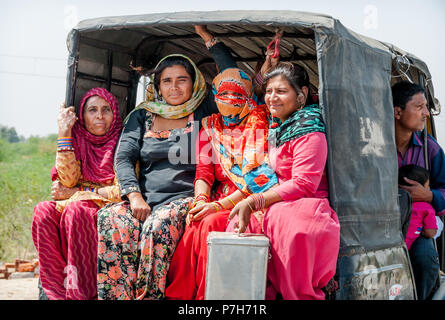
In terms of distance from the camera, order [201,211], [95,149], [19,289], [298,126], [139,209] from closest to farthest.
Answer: [298,126] < [201,211] < [139,209] < [95,149] < [19,289]

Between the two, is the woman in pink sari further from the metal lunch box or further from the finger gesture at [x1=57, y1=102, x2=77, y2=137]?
the metal lunch box

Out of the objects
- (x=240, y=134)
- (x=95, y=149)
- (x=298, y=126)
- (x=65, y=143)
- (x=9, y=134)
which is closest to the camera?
(x=298, y=126)

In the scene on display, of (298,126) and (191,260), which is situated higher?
(298,126)

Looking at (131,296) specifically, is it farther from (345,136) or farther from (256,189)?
(345,136)

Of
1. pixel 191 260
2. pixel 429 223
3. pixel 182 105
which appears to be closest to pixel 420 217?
pixel 429 223

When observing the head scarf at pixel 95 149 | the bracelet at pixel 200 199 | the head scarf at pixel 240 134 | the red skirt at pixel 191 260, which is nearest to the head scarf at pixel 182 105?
the head scarf at pixel 240 134

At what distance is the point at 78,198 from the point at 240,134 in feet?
4.66

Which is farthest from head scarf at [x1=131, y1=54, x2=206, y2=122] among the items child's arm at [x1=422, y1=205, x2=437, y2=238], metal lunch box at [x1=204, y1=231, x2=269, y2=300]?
child's arm at [x1=422, y1=205, x2=437, y2=238]

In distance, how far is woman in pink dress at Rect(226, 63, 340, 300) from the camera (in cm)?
290

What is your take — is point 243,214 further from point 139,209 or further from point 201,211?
point 139,209

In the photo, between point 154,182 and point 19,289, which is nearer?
point 154,182

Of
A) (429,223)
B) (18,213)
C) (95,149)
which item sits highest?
(95,149)

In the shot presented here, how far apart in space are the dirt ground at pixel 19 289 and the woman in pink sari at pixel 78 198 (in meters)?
3.13

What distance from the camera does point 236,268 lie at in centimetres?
275
